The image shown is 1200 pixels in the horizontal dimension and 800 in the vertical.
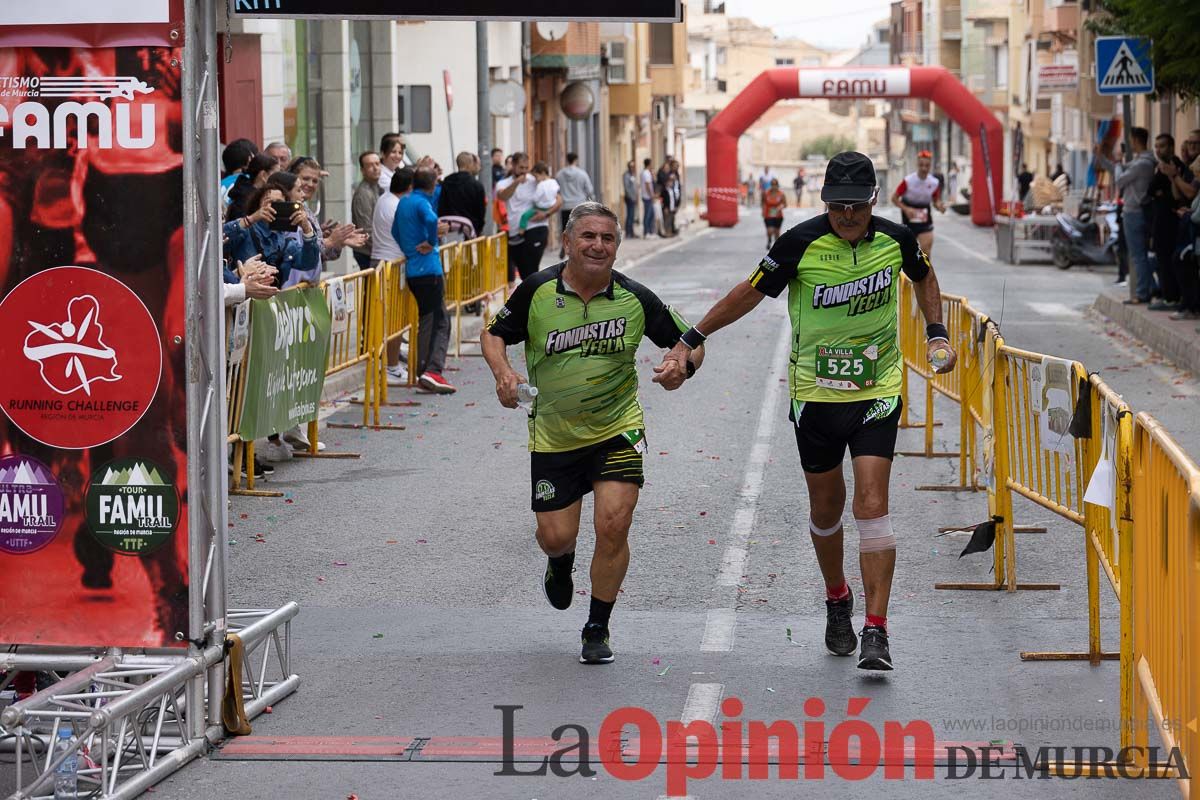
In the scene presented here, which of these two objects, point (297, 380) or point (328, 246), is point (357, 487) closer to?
point (297, 380)

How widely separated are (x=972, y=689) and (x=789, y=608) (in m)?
1.58

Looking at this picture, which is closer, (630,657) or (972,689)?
(972,689)

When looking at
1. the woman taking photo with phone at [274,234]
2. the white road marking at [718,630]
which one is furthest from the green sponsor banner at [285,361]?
the white road marking at [718,630]

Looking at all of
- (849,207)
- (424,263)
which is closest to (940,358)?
(849,207)

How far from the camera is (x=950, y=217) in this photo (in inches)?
2562

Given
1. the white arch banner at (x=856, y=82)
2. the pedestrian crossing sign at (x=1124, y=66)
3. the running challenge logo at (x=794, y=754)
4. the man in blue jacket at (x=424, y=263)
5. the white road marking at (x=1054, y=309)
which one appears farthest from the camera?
the white arch banner at (x=856, y=82)

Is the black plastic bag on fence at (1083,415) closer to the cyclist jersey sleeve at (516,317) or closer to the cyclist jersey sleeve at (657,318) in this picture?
the cyclist jersey sleeve at (657,318)

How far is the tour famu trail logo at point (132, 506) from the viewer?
6.52 m

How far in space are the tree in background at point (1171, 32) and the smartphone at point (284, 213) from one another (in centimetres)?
972

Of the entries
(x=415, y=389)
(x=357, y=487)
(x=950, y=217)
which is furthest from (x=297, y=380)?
(x=950, y=217)

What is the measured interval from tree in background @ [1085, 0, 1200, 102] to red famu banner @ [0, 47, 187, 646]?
14.1 meters

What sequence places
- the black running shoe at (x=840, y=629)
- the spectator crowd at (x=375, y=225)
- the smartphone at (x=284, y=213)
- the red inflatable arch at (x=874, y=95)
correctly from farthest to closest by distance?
the red inflatable arch at (x=874, y=95) → the smartphone at (x=284, y=213) → the spectator crowd at (x=375, y=225) → the black running shoe at (x=840, y=629)

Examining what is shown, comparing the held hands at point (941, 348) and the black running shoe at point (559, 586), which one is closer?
the held hands at point (941, 348)

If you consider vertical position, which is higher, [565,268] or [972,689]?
[565,268]
